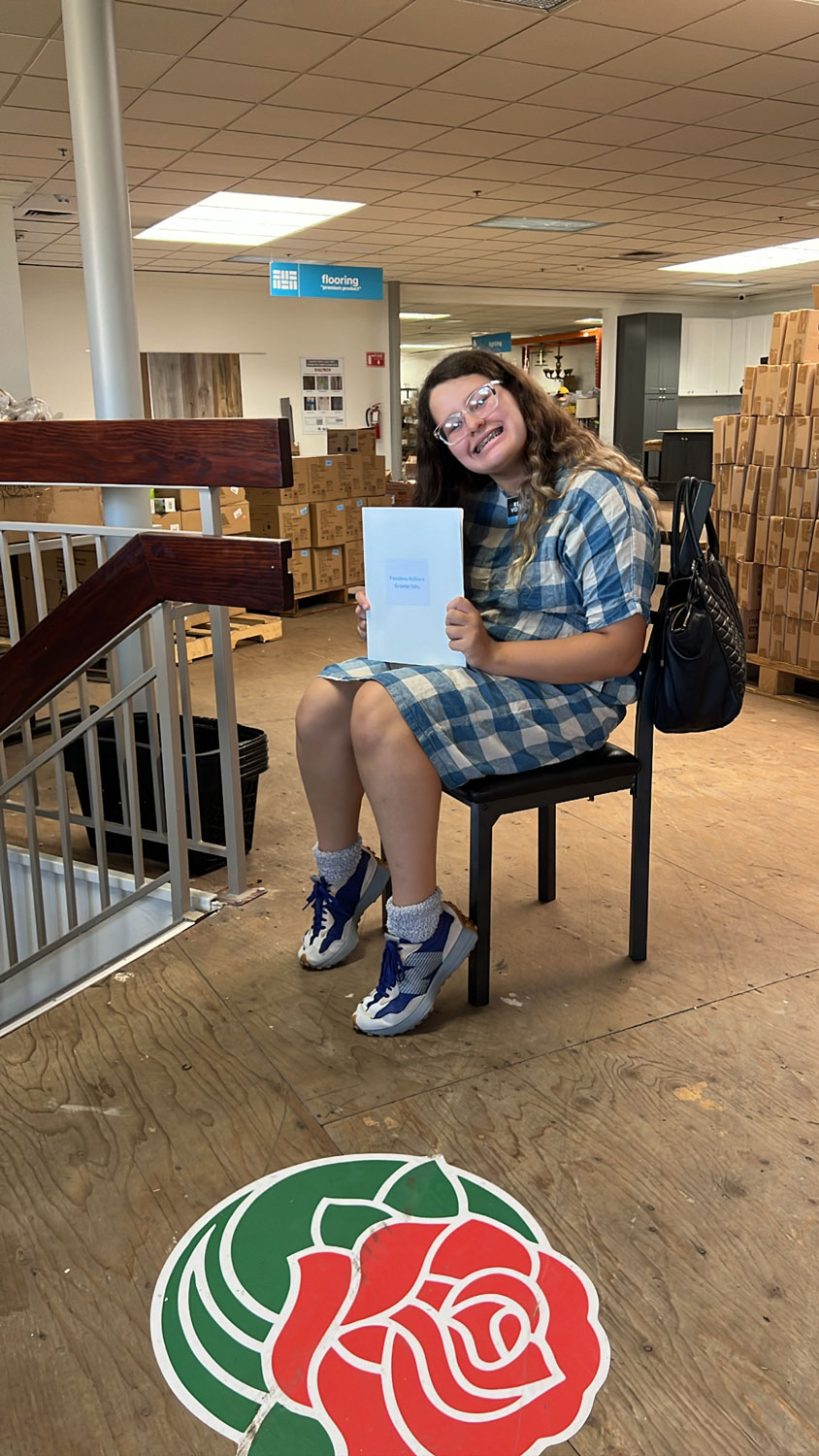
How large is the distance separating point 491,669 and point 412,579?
212mm

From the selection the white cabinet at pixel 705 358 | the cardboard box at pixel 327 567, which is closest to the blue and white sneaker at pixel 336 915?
the cardboard box at pixel 327 567

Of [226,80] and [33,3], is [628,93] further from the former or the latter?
[33,3]

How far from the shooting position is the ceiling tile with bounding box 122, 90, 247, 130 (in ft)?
15.0

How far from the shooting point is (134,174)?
5.89 m

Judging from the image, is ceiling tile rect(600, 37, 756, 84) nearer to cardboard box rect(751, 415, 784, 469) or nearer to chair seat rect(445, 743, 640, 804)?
cardboard box rect(751, 415, 784, 469)

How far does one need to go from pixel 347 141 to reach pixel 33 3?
214 cm

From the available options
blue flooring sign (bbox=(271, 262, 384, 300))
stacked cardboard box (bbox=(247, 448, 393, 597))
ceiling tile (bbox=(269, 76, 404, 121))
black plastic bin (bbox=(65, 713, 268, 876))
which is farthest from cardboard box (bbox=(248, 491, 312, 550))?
black plastic bin (bbox=(65, 713, 268, 876))

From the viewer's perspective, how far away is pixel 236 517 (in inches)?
260

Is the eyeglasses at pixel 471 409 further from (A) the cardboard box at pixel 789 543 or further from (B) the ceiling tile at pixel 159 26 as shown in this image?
(A) the cardboard box at pixel 789 543

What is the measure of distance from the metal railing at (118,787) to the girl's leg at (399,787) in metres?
0.50

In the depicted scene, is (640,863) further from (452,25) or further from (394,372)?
(394,372)

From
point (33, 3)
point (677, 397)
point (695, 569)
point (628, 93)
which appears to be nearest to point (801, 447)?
point (628, 93)

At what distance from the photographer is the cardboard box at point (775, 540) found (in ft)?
14.5

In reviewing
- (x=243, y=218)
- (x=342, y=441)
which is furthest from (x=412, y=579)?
(x=342, y=441)
